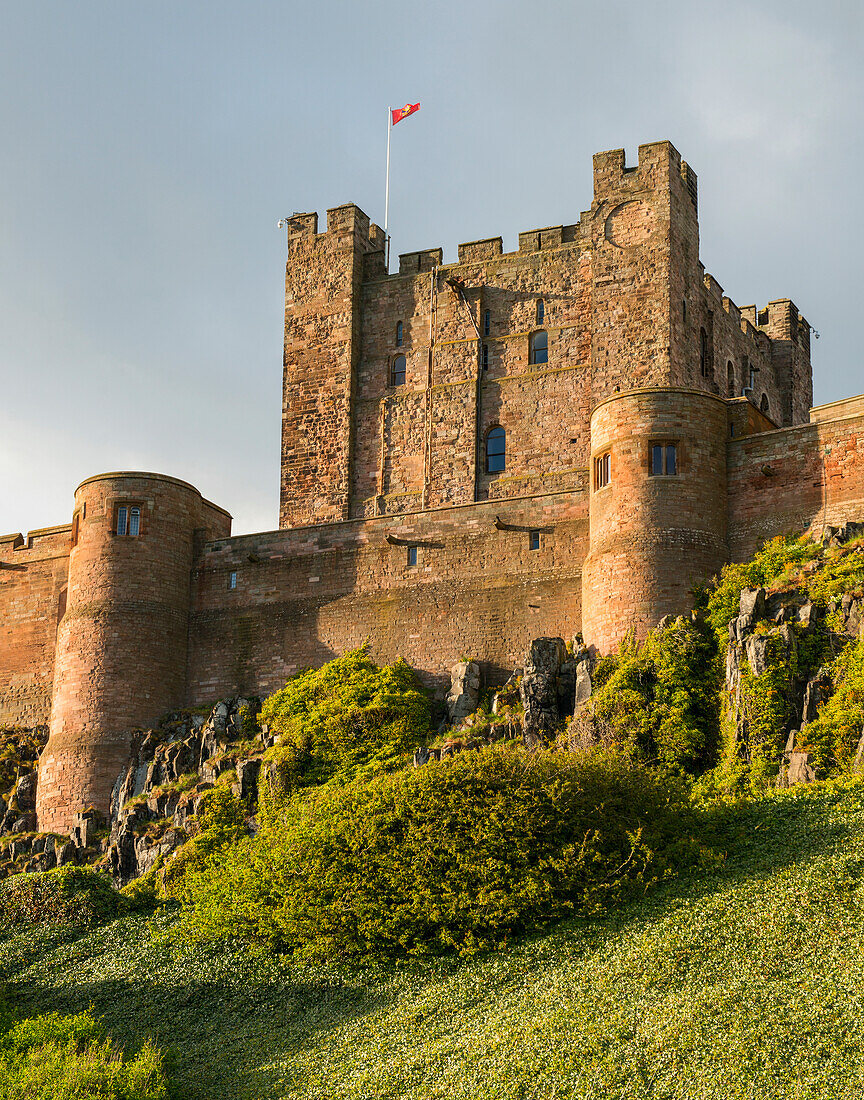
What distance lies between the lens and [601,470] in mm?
43781

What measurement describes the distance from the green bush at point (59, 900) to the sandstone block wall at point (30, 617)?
11.4m

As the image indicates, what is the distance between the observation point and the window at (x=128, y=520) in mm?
50062

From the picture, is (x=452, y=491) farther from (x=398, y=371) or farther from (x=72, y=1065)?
(x=72, y=1065)

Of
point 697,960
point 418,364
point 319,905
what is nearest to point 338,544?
point 418,364

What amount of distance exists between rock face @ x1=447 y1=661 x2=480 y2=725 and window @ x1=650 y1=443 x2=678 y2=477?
22.6 feet

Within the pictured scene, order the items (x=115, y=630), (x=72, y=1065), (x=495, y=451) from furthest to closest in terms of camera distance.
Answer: (x=495, y=451), (x=115, y=630), (x=72, y=1065)

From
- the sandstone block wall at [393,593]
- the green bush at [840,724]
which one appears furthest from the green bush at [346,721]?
the green bush at [840,724]

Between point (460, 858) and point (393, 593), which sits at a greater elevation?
point (393, 593)

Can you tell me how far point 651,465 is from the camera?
140 ft

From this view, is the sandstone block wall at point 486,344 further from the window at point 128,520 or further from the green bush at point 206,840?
the green bush at point 206,840

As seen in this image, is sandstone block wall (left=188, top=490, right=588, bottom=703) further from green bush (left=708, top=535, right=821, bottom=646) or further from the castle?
green bush (left=708, top=535, right=821, bottom=646)

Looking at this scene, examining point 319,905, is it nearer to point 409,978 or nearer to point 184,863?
point 409,978

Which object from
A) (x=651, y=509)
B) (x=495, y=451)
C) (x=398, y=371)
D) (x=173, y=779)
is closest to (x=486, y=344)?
(x=398, y=371)

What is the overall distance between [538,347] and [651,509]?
13.4 meters
